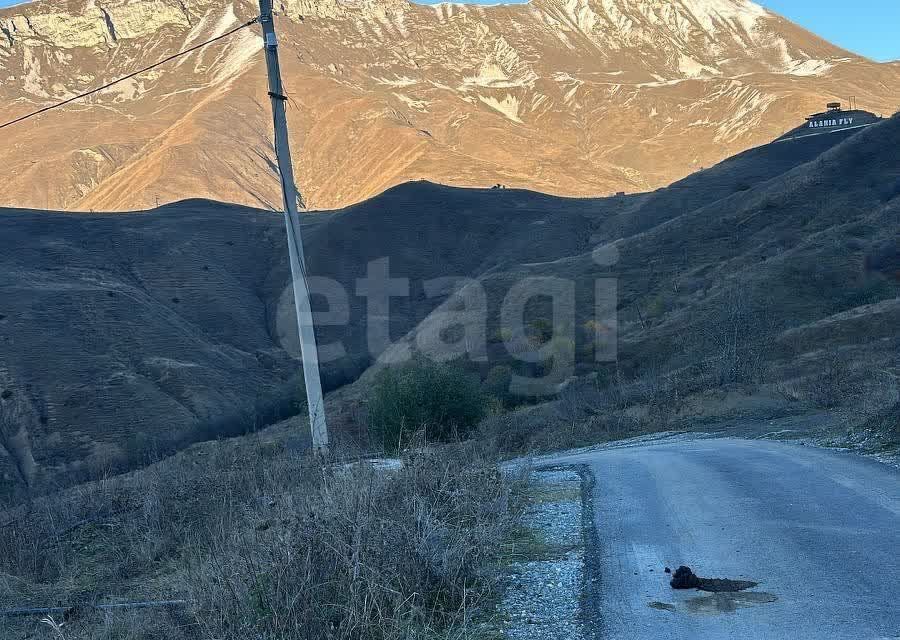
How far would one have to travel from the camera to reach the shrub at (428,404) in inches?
1104

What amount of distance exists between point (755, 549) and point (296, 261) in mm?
8567

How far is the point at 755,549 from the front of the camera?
7.14 m

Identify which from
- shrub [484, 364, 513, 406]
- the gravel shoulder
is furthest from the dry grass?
shrub [484, 364, 513, 406]

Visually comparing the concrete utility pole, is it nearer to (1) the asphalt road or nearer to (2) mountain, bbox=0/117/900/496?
(1) the asphalt road

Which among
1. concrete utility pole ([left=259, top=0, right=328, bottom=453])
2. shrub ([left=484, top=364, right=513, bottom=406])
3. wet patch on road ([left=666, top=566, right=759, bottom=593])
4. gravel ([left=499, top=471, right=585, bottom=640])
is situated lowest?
gravel ([left=499, top=471, right=585, bottom=640])

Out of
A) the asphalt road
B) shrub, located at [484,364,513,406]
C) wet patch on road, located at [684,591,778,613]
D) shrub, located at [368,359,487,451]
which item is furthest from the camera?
shrub, located at [484,364,513,406]

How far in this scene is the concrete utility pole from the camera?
13.5 m

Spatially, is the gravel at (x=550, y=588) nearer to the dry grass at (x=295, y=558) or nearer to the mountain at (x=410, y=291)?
the dry grass at (x=295, y=558)

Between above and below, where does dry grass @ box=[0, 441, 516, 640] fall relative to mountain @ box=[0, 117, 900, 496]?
below

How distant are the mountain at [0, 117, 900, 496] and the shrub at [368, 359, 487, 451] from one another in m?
7.09

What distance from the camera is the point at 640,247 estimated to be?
201 ft

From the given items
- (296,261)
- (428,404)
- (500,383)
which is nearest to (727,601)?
(296,261)

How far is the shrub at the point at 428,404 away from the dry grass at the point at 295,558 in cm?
1576

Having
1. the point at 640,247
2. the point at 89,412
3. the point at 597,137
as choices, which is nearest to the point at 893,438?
the point at 89,412
